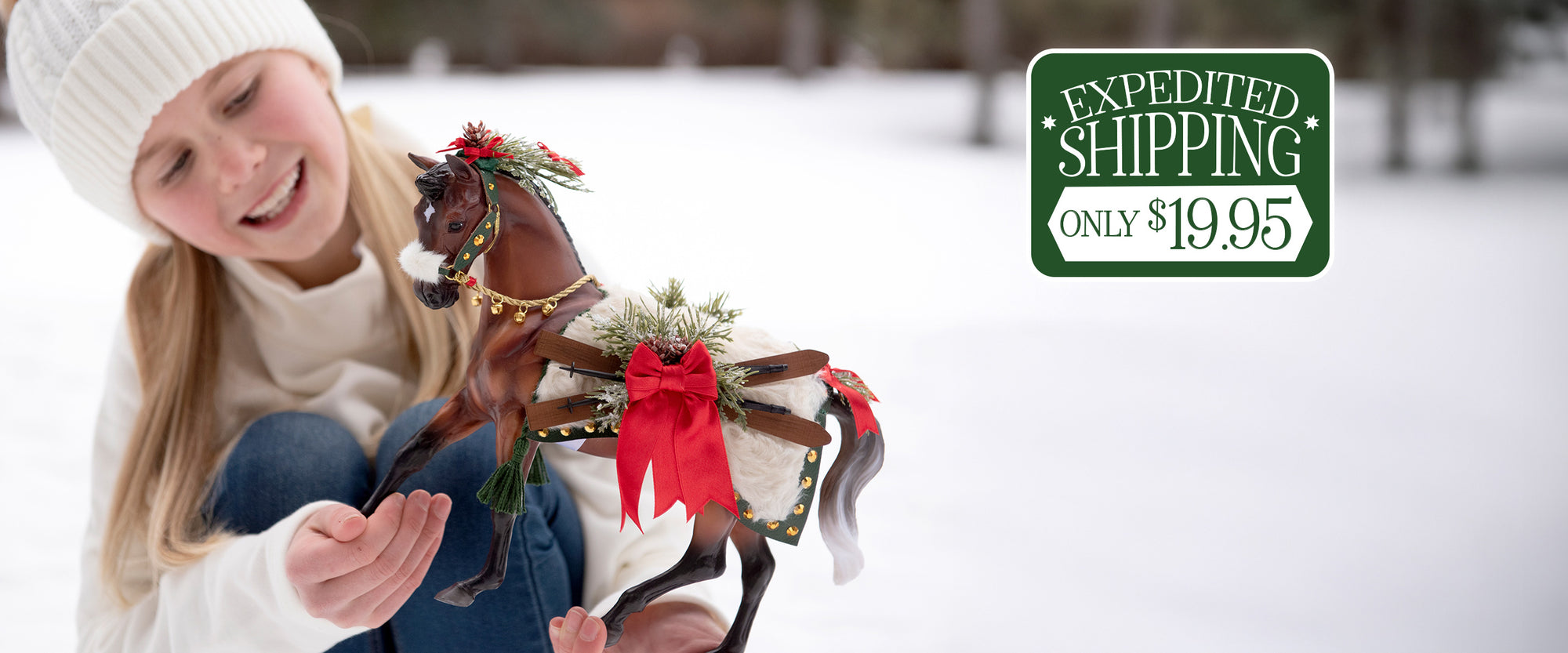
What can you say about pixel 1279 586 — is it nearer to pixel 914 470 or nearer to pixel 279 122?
pixel 914 470

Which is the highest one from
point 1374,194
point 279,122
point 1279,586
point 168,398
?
point 279,122

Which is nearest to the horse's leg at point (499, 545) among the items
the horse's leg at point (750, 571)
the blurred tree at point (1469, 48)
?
the horse's leg at point (750, 571)

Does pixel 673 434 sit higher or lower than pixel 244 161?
lower

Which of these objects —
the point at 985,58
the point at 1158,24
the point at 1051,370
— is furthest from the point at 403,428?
the point at 985,58

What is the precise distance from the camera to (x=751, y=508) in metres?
0.50

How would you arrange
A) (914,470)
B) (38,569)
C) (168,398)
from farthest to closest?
(914,470), (38,569), (168,398)

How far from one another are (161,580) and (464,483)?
0.63ft

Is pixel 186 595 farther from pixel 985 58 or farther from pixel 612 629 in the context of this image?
pixel 985 58

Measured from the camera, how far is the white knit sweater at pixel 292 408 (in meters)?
0.66

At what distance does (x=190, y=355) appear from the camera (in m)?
0.72

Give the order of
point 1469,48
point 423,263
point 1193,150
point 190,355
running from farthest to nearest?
point 1469,48 < point 1193,150 < point 190,355 < point 423,263

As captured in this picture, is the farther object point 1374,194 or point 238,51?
point 1374,194

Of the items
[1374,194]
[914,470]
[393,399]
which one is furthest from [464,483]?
[1374,194]

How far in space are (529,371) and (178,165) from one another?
0.30 meters
